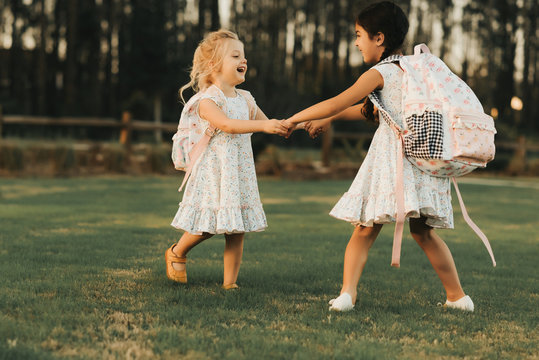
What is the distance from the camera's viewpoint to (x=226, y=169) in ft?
13.8

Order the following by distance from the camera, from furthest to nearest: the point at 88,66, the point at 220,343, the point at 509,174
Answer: the point at 88,66 → the point at 509,174 → the point at 220,343

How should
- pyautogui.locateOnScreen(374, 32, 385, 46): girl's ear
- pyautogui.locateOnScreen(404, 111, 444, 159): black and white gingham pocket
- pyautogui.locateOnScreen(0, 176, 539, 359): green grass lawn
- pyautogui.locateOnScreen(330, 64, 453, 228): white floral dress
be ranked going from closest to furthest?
pyautogui.locateOnScreen(0, 176, 539, 359): green grass lawn < pyautogui.locateOnScreen(404, 111, 444, 159): black and white gingham pocket < pyautogui.locateOnScreen(330, 64, 453, 228): white floral dress < pyautogui.locateOnScreen(374, 32, 385, 46): girl's ear

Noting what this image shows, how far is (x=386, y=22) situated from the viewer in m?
3.77

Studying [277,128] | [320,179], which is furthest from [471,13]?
[277,128]

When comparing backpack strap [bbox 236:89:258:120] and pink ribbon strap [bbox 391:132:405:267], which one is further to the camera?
backpack strap [bbox 236:89:258:120]

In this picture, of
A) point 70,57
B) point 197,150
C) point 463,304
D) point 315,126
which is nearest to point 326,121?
point 315,126

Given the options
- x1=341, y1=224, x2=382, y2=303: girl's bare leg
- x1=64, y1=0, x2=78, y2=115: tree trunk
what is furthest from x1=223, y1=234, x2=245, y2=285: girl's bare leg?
x1=64, y1=0, x2=78, y2=115: tree trunk

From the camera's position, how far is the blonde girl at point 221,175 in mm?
4160

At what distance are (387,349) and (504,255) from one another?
3699 mm

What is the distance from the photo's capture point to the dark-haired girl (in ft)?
12.2

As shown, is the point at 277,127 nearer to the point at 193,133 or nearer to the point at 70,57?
the point at 193,133

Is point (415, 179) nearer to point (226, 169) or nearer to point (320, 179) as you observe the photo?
point (226, 169)

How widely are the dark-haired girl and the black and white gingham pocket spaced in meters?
0.14

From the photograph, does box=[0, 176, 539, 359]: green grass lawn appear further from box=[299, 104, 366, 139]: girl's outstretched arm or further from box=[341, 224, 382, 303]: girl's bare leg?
box=[299, 104, 366, 139]: girl's outstretched arm
